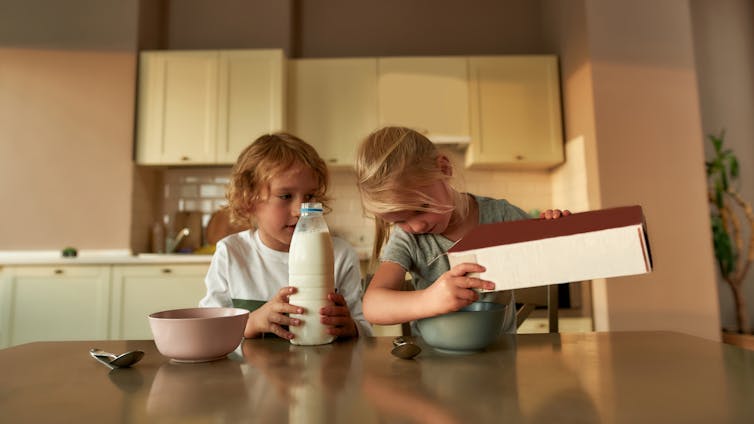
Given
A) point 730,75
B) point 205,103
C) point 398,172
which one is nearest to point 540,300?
point 398,172

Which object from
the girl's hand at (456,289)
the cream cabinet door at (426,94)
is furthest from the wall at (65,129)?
the girl's hand at (456,289)

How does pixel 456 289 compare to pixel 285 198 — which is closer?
pixel 456 289

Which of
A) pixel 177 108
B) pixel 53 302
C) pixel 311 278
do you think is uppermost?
pixel 177 108

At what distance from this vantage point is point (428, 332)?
27.8 inches

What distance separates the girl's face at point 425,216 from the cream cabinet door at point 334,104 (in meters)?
2.08

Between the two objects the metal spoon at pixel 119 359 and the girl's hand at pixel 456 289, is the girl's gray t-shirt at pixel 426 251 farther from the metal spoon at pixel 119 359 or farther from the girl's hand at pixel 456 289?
the metal spoon at pixel 119 359

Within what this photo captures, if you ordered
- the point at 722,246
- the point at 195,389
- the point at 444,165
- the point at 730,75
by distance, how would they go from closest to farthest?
the point at 195,389 → the point at 444,165 → the point at 722,246 → the point at 730,75

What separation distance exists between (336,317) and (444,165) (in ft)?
1.44

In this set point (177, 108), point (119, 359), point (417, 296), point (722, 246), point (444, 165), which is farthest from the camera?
point (177, 108)

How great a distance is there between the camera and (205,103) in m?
3.05

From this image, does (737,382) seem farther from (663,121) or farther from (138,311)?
(138,311)

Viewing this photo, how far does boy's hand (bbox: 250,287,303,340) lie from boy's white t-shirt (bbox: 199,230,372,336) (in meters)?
0.28

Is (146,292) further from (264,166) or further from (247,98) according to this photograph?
(264,166)

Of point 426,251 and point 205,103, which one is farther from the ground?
point 205,103
